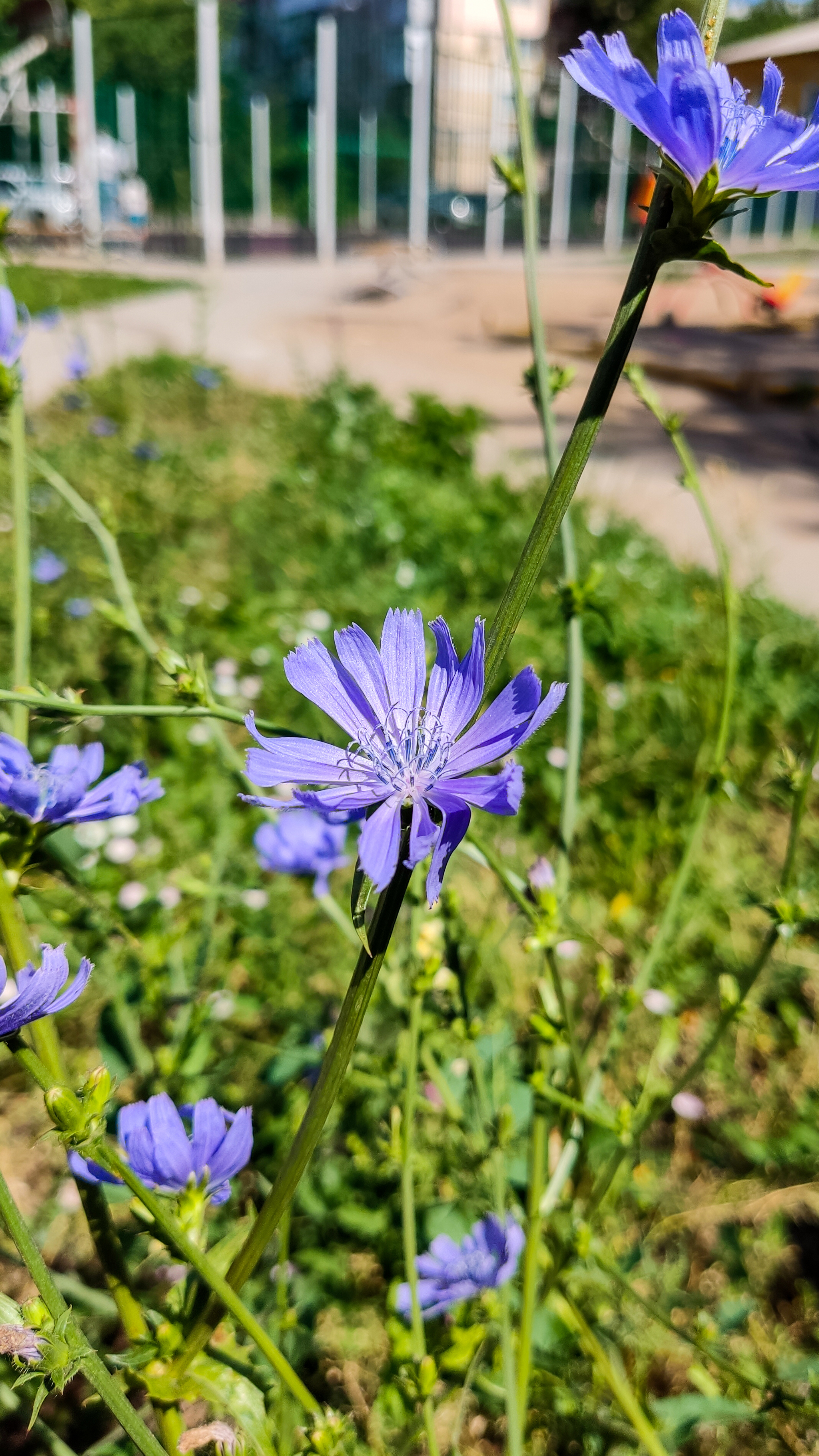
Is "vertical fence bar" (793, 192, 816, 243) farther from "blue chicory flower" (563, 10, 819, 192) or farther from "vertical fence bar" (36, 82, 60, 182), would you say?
"blue chicory flower" (563, 10, 819, 192)

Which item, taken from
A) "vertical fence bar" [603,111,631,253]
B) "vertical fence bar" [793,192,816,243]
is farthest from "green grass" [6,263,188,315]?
"vertical fence bar" [793,192,816,243]

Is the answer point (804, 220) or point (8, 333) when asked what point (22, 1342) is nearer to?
point (8, 333)

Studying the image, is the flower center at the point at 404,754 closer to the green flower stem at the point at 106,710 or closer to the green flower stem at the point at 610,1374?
the green flower stem at the point at 106,710

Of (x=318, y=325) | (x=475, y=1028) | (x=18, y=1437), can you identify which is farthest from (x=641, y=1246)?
(x=318, y=325)

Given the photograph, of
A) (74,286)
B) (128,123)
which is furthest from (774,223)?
(74,286)

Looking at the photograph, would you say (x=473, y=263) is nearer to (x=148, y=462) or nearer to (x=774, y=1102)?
(x=148, y=462)

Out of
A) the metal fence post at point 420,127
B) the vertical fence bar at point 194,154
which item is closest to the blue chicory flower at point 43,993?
the metal fence post at point 420,127
